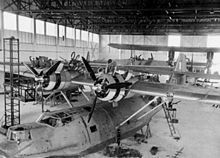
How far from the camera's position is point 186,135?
54.6ft

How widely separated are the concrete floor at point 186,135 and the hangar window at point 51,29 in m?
23.7

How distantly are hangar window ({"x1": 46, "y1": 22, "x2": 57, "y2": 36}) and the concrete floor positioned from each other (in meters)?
23.7

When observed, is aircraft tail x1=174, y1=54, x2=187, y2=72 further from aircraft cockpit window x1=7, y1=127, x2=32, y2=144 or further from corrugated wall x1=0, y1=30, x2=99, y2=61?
corrugated wall x1=0, y1=30, x2=99, y2=61

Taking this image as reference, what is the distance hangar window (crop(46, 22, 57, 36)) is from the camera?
45281 mm

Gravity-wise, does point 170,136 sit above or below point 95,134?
below

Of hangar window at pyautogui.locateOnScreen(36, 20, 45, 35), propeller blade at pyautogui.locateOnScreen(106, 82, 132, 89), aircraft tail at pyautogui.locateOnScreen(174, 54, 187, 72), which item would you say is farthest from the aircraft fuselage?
hangar window at pyautogui.locateOnScreen(36, 20, 45, 35)

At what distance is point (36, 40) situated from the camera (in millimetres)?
41281

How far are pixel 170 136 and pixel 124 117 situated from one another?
4.20m

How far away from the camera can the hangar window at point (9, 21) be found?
3438cm

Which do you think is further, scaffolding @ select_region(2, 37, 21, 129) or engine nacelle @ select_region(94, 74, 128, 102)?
scaffolding @ select_region(2, 37, 21, 129)

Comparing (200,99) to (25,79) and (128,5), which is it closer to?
(25,79)

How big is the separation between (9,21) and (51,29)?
38.8ft

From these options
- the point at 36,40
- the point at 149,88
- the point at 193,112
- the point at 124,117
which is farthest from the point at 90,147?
the point at 36,40

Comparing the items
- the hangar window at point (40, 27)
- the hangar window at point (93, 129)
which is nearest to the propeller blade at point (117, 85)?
the hangar window at point (93, 129)
